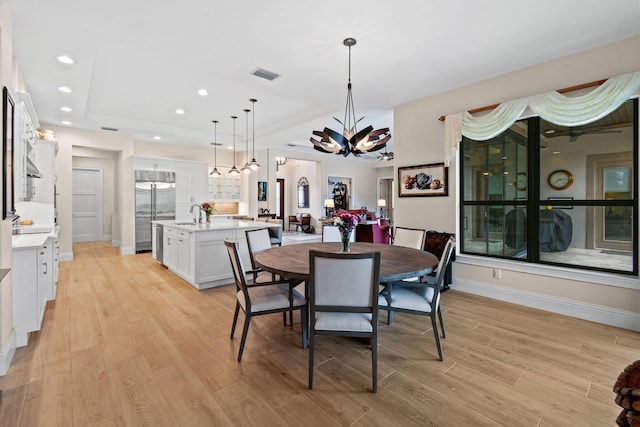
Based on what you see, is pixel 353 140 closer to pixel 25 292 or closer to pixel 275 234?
pixel 275 234

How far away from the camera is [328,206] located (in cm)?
1041

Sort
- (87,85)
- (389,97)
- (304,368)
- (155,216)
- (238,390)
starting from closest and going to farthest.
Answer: (238,390) → (304,368) → (87,85) → (389,97) → (155,216)

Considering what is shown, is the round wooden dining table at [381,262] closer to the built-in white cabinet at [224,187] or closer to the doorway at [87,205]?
the built-in white cabinet at [224,187]

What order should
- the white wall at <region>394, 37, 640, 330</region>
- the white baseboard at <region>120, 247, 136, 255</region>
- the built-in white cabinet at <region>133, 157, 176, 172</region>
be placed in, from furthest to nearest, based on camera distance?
the built-in white cabinet at <region>133, 157, 176, 172</region>
the white baseboard at <region>120, 247, 136, 255</region>
the white wall at <region>394, 37, 640, 330</region>

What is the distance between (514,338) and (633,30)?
3.05 metres

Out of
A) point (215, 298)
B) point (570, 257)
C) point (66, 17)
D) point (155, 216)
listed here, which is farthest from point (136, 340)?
point (155, 216)

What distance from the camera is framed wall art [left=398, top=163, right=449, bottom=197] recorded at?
13.8ft

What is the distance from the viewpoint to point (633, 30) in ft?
9.00

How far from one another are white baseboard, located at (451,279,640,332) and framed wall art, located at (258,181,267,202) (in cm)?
629

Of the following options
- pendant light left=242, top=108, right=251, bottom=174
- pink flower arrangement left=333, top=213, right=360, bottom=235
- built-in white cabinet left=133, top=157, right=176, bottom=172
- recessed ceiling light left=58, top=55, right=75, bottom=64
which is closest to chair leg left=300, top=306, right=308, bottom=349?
pink flower arrangement left=333, top=213, right=360, bottom=235

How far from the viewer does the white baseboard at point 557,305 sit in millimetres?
2895

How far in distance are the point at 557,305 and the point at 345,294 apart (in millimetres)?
2829

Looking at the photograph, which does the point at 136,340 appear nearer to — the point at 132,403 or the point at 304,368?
the point at 132,403

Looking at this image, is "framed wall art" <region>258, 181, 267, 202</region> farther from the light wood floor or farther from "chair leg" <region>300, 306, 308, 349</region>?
"chair leg" <region>300, 306, 308, 349</region>
